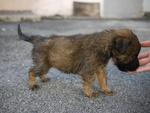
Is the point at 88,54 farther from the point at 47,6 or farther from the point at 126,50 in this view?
the point at 47,6

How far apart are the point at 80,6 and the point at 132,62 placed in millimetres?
7124

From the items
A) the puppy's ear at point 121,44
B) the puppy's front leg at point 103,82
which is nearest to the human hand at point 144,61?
the puppy's ear at point 121,44

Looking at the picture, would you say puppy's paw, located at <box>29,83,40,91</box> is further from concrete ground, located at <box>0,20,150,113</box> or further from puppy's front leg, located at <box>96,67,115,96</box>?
puppy's front leg, located at <box>96,67,115,96</box>

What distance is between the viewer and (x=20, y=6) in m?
11.0

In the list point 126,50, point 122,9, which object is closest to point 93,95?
point 126,50

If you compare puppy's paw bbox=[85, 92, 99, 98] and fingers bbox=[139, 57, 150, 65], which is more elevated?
fingers bbox=[139, 57, 150, 65]

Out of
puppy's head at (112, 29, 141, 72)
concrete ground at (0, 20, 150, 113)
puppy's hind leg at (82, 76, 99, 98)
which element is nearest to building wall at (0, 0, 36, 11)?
concrete ground at (0, 20, 150, 113)

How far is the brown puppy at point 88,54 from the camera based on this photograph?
13.3ft

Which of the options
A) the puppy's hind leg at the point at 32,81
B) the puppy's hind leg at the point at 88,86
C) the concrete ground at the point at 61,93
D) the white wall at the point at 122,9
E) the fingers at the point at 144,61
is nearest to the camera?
the concrete ground at the point at 61,93

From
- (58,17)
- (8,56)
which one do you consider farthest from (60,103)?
(58,17)

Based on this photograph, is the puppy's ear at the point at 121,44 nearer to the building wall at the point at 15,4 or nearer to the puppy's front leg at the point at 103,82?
the puppy's front leg at the point at 103,82

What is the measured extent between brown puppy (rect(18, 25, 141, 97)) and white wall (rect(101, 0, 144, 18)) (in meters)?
6.61

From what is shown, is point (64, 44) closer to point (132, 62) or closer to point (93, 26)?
point (132, 62)

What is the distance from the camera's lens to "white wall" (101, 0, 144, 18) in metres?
11.1
